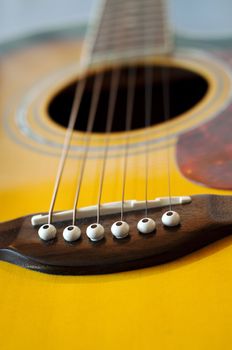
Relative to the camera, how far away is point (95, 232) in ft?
1.49

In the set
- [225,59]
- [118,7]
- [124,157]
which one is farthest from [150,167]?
[118,7]

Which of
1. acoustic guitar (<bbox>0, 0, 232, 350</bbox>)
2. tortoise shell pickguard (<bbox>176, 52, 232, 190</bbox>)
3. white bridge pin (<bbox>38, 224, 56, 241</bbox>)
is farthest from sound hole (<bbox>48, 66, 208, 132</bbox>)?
white bridge pin (<bbox>38, 224, 56, 241</bbox>)

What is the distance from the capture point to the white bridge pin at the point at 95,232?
0.45m

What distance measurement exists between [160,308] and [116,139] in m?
0.31

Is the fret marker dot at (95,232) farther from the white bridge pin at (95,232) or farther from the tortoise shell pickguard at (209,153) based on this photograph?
the tortoise shell pickguard at (209,153)

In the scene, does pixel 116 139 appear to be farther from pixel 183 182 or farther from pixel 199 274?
pixel 199 274

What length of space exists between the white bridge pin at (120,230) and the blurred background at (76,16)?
55 cm

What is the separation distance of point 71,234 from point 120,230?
5 centimetres

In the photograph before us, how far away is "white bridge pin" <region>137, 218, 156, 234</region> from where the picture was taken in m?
0.45

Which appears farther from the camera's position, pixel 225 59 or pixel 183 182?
pixel 225 59

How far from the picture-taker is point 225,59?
0.81 metres

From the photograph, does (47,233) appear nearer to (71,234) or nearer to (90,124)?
(71,234)

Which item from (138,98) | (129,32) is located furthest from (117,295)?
(129,32)

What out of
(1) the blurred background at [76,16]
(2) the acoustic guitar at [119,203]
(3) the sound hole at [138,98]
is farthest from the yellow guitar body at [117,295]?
(1) the blurred background at [76,16]
